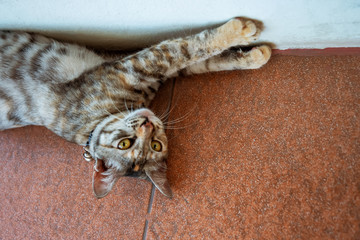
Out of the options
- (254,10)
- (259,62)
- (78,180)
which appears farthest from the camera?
(78,180)

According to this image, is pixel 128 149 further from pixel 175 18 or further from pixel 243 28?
pixel 243 28

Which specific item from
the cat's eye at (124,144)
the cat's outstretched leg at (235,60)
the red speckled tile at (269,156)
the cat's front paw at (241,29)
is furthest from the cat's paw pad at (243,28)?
the cat's eye at (124,144)

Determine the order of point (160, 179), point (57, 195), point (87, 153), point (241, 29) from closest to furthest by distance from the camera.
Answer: point (241, 29)
point (160, 179)
point (87, 153)
point (57, 195)

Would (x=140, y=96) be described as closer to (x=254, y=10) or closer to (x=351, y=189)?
(x=254, y=10)

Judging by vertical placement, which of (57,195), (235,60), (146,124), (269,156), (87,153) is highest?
(235,60)

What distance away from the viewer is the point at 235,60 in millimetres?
1354

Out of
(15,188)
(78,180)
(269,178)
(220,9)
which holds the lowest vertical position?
(15,188)

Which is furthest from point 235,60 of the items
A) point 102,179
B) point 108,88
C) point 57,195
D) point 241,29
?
point 57,195

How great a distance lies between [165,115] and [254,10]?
74 centimetres

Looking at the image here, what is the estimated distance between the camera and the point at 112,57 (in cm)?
150

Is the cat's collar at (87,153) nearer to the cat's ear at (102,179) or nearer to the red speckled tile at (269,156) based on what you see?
the cat's ear at (102,179)

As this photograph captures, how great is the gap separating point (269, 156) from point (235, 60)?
526 mm

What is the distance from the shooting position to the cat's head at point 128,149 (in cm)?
120

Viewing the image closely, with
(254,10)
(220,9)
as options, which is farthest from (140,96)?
(254,10)
